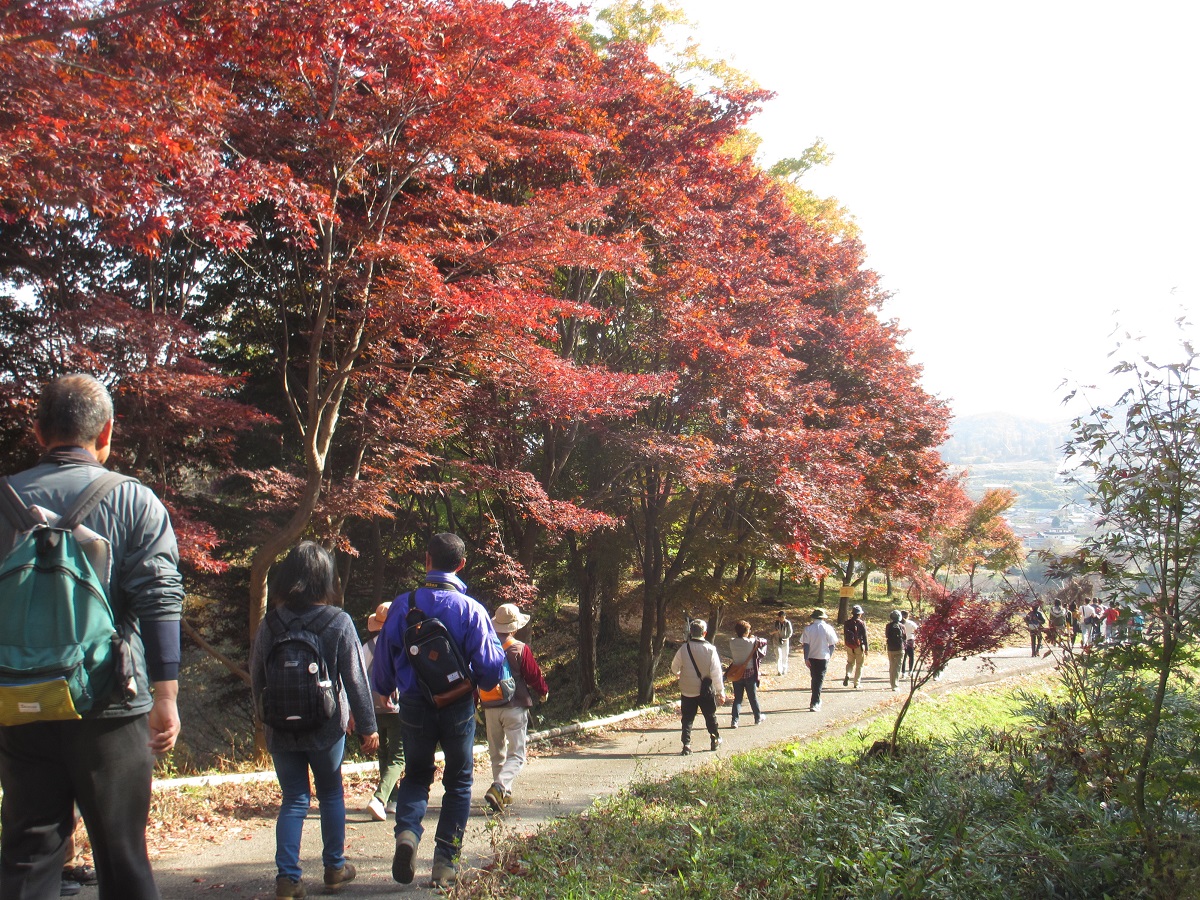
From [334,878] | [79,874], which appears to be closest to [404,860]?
[334,878]

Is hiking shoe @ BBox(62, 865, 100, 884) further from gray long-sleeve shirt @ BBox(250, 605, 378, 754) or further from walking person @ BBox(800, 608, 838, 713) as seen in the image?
walking person @ BBox(800, 608, 838, 713)

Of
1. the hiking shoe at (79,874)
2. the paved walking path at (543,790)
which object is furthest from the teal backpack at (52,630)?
the hiking shoe at (79,874)

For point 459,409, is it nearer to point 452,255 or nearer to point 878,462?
point 452,255

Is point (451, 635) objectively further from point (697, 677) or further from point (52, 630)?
point (697, 677)

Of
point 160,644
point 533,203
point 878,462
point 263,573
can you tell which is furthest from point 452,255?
point 878,462

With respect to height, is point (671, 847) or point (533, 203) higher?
point (533, 203)

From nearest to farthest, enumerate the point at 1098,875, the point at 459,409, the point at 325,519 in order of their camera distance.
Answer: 1. the point at 1098,875
2. the point at 325,519
3. the point at 459,409

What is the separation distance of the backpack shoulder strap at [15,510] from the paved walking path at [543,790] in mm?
2748

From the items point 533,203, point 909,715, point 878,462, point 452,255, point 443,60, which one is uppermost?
point 443,60

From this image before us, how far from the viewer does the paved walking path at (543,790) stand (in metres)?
4.62

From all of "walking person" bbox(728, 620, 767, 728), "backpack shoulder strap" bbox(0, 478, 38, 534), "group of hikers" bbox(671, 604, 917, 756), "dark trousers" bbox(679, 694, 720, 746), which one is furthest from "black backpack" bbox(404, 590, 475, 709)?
"walking person" bbox(728, 620, 767, 728)

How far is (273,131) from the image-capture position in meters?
8.18

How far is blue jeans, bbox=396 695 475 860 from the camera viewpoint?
4.48m

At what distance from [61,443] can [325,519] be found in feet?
22.5
